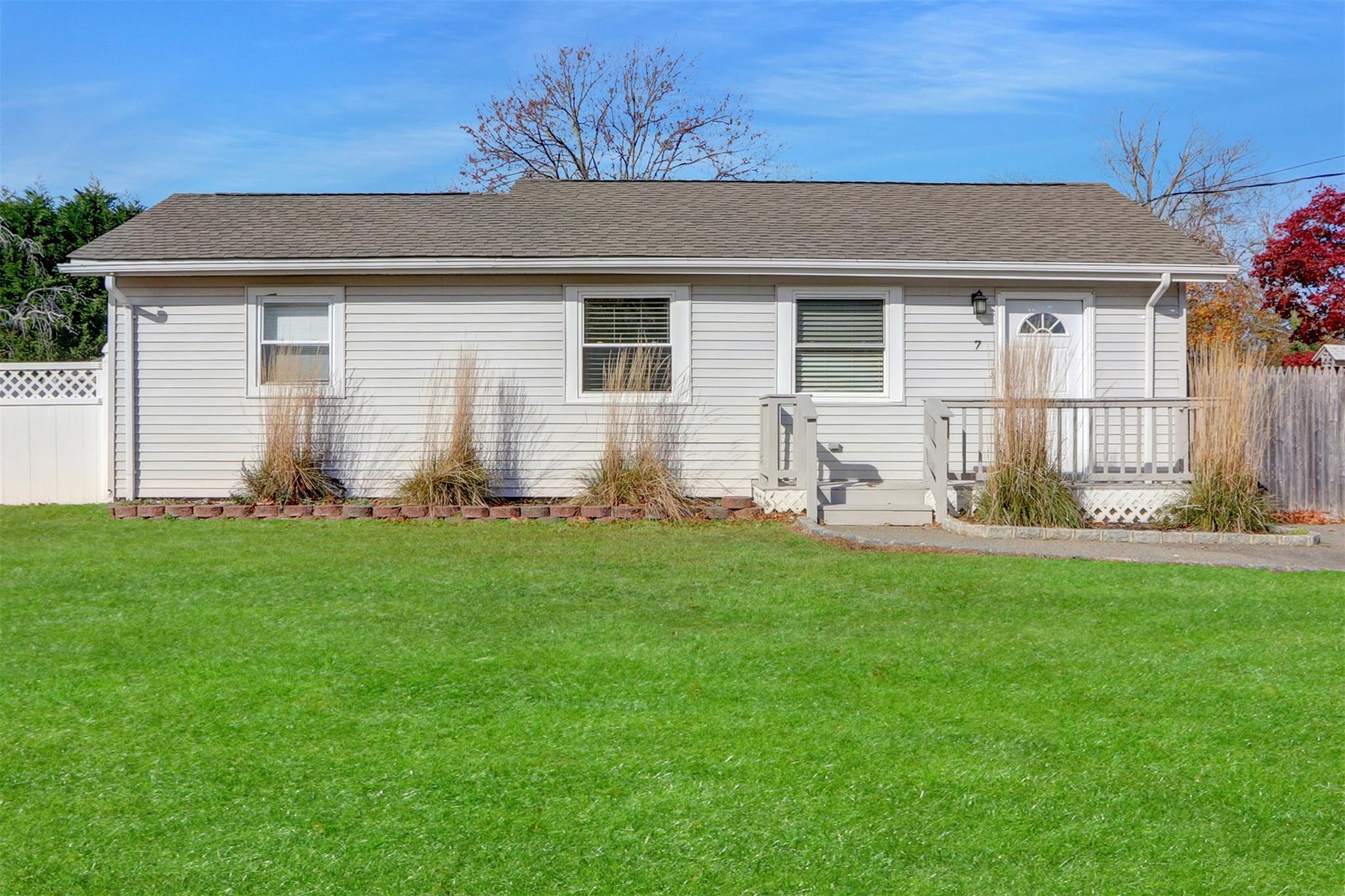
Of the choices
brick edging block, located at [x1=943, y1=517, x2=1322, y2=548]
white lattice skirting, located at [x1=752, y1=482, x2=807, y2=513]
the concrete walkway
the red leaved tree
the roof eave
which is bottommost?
the concrete walkway

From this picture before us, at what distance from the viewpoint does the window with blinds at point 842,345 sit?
38.7 feet

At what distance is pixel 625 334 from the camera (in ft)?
38.5

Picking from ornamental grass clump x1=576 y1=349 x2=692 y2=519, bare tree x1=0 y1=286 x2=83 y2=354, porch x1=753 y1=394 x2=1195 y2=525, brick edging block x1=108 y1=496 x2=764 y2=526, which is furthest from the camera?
bare tree x1=0 y1=286 x2=83 y2=354

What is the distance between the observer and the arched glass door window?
11750 mm

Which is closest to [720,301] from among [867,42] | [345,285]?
[345,285]

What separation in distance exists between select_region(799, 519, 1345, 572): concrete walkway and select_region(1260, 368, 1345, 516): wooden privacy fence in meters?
1.93

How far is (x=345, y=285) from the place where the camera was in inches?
461

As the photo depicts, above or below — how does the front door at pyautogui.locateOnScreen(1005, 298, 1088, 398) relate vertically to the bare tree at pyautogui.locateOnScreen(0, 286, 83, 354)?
below

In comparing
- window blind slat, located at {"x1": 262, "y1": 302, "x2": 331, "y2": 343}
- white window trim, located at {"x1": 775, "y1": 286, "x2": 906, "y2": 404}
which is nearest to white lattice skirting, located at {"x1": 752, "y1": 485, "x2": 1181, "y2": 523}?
white window trim, located at {"x1": 775, "y1": 286, "x2": 906, "y2": 404}

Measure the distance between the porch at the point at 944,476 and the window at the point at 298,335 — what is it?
4.52 meters

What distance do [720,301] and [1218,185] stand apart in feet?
78.1

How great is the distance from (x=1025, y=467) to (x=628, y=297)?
4.38 metres

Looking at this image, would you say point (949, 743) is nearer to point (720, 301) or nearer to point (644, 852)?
point (644, 852)

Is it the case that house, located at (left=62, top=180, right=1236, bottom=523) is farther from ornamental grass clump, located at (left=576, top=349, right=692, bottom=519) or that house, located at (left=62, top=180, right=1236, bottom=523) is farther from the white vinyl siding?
ornamental grass clump, located at (left=576, top=349, right=692, bottom=519)
